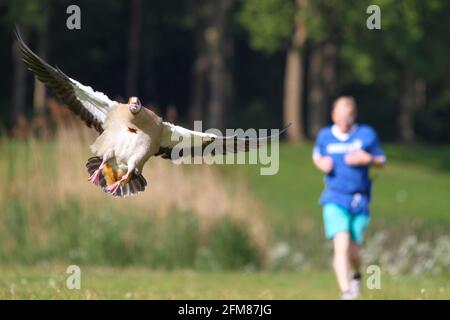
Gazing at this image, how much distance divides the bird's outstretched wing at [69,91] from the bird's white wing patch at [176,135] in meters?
0.42

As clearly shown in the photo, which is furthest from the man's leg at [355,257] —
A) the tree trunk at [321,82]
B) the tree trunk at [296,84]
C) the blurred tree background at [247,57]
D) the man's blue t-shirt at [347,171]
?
the tree trunk at [321,82]

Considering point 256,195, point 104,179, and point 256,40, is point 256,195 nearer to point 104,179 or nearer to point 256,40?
point 104,179

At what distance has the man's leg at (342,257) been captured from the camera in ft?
37.2

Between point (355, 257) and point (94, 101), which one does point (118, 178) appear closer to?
point (94, 101)

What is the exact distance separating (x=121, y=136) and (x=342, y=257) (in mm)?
4582

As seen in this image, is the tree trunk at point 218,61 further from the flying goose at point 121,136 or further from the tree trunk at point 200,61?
the flying goose at point 121,136

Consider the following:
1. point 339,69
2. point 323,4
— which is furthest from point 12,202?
point 339,69

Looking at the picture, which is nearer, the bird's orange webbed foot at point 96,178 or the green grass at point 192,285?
the bird's orange webbed foot at point 96,178

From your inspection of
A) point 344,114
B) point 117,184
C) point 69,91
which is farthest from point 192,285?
point 117,184

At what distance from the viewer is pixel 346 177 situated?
38.4 feet

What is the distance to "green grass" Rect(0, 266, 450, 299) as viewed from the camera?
1059 centimetres

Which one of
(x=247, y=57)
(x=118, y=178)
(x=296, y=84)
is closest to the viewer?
(x=118, y=178)

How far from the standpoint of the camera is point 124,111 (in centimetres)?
727

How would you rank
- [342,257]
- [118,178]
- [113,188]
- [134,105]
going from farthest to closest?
[342,257]
[118,178]
[113,188]
[134,105]
